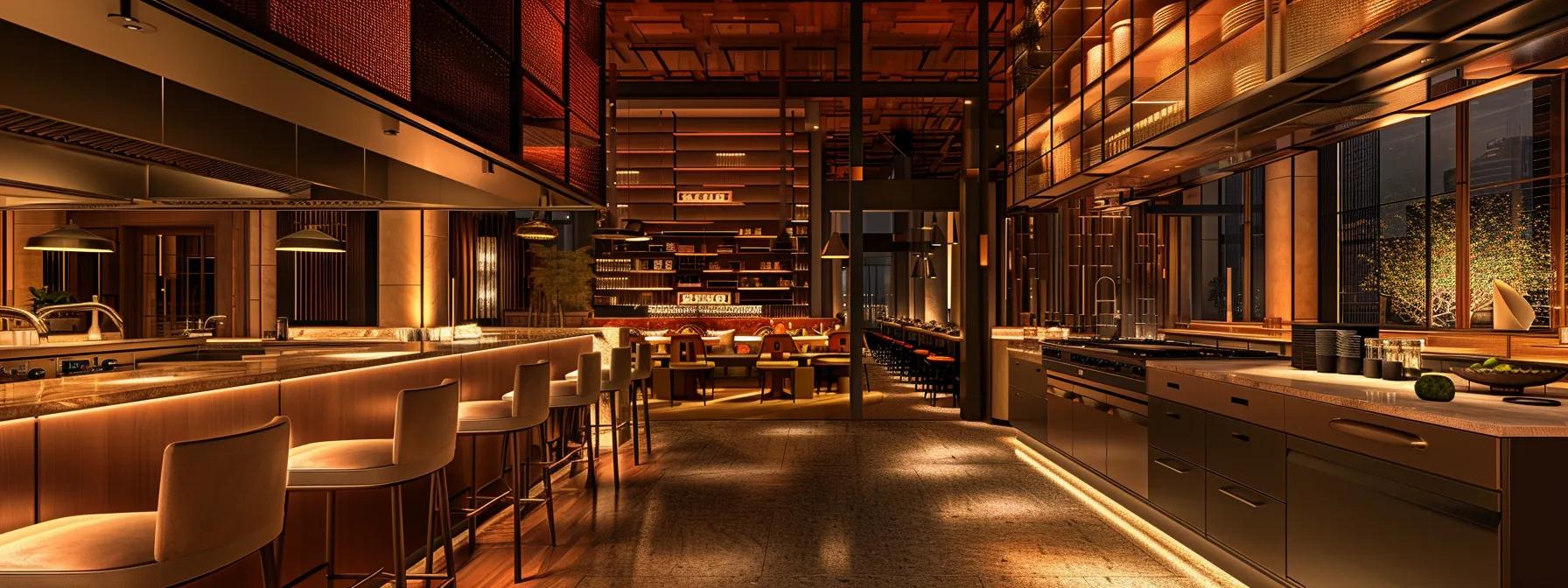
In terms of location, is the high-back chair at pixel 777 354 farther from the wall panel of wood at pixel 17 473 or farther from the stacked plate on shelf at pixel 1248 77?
the wall panel of wood at pixel 17 473

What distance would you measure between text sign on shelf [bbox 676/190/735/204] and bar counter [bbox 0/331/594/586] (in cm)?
860

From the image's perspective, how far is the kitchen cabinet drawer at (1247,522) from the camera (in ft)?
9.83

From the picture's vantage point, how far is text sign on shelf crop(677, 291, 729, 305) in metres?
14.2

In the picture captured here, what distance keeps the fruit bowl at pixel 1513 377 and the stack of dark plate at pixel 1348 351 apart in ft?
1.72

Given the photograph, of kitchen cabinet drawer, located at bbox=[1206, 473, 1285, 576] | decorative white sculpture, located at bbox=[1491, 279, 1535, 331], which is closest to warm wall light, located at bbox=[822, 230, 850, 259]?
kitchen cabinet drawer, located at bbox=[1206, 473, 1285, 576]

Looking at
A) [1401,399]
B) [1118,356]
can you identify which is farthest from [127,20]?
[1118,356]

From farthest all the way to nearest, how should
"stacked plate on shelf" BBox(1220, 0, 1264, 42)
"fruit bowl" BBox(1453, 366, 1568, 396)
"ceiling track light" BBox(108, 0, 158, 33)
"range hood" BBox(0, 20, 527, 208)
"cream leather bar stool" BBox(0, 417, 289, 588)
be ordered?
"stacked plate on shelf" BBox(1220, 0, 1264, 42) → "range hood" BBox(0, 20, 527, 208) → "fruit bowl" BBox(1453, 366, 1568, 396) → "ceiling track light" BBox(108, 0, 158, 33) → "cream leather bar stool" BBox(0, 417, 289, 588)

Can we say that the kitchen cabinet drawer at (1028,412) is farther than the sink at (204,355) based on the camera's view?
Yes

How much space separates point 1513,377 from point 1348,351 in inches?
27.5

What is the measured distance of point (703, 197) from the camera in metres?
12.9

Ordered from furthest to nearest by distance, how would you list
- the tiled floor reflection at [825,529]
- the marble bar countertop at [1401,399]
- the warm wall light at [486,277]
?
the warm wall light at [486,277] → the tiled floor reflection at [825,529] → the marble bar countertop at [1401,399]

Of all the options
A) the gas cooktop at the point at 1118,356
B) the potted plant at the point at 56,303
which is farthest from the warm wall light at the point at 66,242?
the gas cooktop at the point at 1118,356

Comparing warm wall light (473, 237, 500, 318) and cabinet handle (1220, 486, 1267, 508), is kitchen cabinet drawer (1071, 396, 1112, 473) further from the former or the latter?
warm wall light (473, 237, 500, 318)

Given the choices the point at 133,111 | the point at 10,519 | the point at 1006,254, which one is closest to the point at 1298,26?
the point at 10,519
